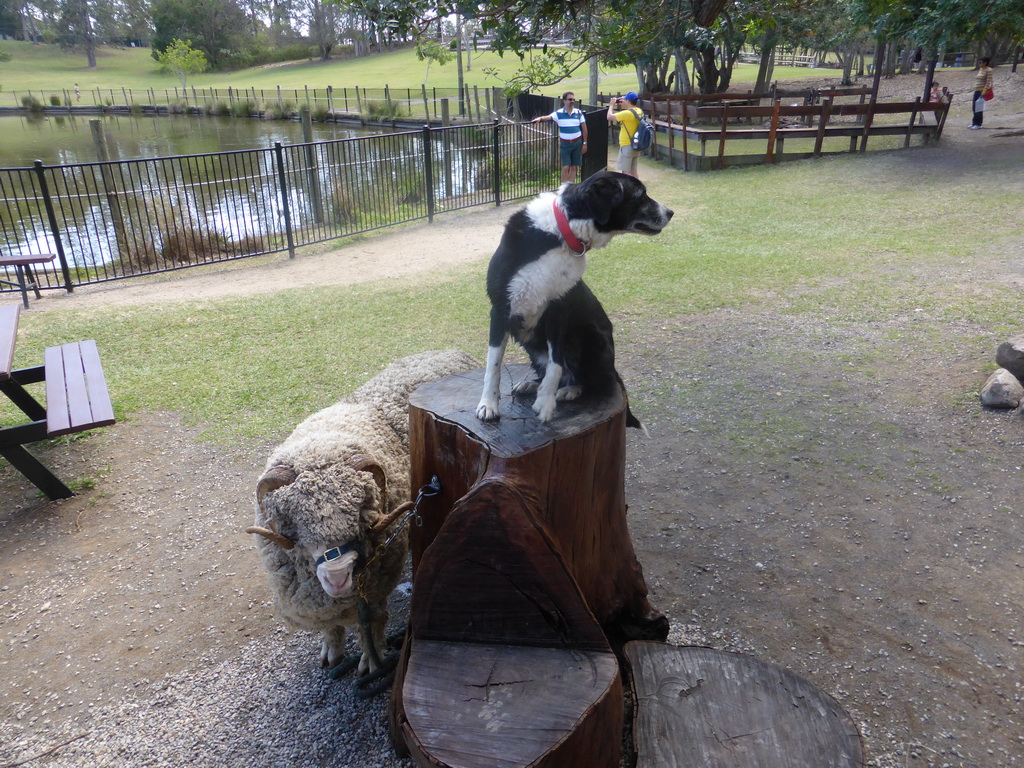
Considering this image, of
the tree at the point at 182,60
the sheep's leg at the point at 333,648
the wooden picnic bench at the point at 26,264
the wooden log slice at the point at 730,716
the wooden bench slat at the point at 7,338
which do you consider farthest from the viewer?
the tree at the point at 182,60

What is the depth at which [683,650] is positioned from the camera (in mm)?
2955

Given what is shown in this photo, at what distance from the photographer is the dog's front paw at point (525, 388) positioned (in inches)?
123

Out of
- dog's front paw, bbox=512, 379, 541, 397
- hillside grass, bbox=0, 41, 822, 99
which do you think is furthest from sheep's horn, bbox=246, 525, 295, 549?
hillside grass, bbox=0, 41, 822, 99

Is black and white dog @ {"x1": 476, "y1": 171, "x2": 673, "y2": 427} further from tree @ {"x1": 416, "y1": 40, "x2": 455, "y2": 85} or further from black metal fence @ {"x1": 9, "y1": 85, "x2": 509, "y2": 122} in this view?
black metal fence @ {"x1": 9, "y1": 85, "x2": 509, "y2": 122}

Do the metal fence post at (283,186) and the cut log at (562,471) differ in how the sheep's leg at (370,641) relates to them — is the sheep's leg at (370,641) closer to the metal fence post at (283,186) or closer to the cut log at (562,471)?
the cut log at (562,471)

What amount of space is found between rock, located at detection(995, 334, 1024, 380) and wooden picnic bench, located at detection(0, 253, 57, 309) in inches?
446

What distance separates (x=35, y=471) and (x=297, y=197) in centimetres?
905

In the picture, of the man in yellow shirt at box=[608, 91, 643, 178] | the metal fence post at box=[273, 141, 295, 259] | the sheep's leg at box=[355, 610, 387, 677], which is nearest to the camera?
the sheep's leg at box=[355, 610, 387, 677]

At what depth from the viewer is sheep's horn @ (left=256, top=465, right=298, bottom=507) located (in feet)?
9.67

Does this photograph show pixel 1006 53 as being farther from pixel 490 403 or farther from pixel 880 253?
pixel 490 403

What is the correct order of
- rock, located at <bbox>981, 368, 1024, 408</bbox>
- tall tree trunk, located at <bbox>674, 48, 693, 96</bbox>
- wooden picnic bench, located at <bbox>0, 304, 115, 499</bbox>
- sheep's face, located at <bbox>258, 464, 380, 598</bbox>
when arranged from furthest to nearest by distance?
tall tree trunk, located at <bbox>674, 48, 693, 96</bbox>
rock, located at <bbox>981, 368, 1024, 408</bbox>
wooden picnic bench, located at <bbox>0, 304, 115, 499</bbox>
sheep's face, located at <bbox>258, 464, 380, 598</bbox>

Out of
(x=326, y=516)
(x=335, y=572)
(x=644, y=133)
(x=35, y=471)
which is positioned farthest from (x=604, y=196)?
(x=644, y=133)

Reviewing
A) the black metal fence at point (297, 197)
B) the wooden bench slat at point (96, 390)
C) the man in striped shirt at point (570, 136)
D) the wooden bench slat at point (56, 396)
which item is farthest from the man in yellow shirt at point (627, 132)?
the wooden bench slat at point (56, 396)

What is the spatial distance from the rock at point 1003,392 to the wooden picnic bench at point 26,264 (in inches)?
438
